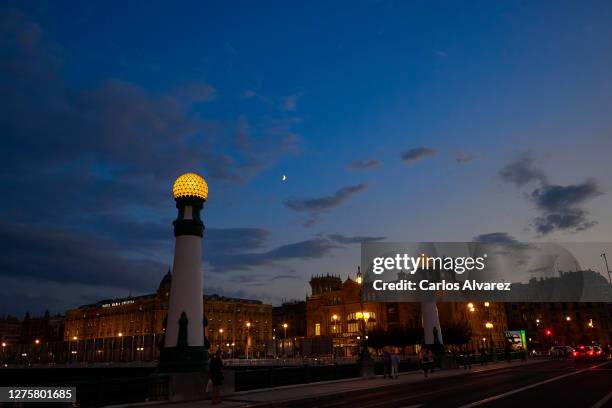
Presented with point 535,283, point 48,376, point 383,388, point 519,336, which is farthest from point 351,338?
point 383,388

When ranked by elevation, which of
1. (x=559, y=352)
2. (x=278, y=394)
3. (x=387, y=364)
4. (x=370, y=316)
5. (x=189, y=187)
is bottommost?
(x=559, y=352)

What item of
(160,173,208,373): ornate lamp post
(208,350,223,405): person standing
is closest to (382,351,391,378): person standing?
(160,173,208,373): ornate lamp post

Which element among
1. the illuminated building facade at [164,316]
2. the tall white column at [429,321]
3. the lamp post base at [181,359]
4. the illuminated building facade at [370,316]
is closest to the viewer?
the lamp post base at [181,359]

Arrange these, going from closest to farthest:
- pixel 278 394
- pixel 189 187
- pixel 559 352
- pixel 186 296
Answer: pixel 278 394 < pixel 186 296 < pixel 189 187 < pixel 559 352

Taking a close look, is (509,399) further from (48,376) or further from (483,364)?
(48,376)

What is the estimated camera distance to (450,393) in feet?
72.0

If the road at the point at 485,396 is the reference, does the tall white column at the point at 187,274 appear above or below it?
above

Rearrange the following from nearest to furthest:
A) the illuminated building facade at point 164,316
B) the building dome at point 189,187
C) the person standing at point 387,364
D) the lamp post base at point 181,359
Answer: the lamp post base at point 181,359, the building dome at point 189,187, the person standing at point 387,364, the illuminated building facade at point 164,316

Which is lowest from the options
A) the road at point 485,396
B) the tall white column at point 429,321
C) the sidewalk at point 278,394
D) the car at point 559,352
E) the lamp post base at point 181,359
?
the car at point 559,352

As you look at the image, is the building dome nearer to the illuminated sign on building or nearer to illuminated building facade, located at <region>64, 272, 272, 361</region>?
illuminated building facade, located at <region>64, 272, 272, 361</region>

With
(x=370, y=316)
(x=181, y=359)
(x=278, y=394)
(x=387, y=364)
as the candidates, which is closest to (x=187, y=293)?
(x=181, y=359)

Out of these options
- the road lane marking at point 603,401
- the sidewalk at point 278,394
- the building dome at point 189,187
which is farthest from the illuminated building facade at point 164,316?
the road lane marking at point 603,401

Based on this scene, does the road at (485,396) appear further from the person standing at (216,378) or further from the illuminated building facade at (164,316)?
the illuminated building facade at (164,316)

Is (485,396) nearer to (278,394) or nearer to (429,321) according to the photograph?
(278,394)
